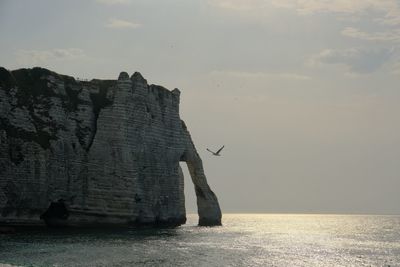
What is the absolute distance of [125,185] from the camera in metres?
81.9

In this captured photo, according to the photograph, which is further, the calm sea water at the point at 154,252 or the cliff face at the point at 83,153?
the cliff face at the point at 83,153

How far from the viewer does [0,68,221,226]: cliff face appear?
245 feet

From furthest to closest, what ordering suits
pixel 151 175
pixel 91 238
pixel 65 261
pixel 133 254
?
pixel 151 175 → pixel 91 238 → pixel 133 254 → pixel 65 261

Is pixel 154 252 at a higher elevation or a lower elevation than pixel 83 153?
lower

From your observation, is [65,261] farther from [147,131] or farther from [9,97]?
[147,131]

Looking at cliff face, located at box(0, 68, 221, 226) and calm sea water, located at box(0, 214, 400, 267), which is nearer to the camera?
calm sea water, located at box(0, 214, 400, 267)

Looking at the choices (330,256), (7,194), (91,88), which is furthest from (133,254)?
(91,88)

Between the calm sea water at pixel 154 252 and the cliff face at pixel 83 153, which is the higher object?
the cliff face at pixel 83 153

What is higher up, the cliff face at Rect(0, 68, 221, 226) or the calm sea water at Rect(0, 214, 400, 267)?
the cliff face at Rect(0, 68, 221, 226)

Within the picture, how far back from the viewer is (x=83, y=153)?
8106cm

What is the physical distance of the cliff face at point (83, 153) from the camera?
7462 centimetres

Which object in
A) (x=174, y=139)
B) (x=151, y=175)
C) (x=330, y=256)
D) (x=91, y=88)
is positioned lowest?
(x=330, y=256)

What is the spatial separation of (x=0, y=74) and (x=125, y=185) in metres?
21.6

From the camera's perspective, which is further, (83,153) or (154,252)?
(83,153)
